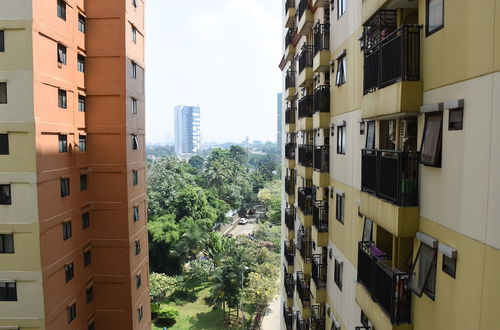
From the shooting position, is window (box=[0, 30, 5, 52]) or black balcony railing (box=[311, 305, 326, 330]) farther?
black balcony railing (box=[311, 305, 326, 330])

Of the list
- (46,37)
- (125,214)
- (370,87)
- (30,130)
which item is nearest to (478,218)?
(370,87)

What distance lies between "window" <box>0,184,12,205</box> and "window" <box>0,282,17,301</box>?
296cm

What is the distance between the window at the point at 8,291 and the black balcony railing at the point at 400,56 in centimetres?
1395

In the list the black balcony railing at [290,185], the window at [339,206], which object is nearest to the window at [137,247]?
the black balcony railing at [290,185]

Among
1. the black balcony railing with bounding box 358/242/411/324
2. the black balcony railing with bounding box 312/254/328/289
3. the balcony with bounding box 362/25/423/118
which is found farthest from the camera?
the black balcony railing with bounding box 312/254/328/289

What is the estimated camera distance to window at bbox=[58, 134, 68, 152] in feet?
46.2

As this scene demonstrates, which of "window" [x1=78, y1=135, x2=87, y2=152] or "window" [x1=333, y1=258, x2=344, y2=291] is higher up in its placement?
"window" [x1=78, y1=135, x2=87, y2=152]

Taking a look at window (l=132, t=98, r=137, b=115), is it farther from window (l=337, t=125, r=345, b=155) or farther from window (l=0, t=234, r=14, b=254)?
window (l=337, t=125, r=345, b=155)

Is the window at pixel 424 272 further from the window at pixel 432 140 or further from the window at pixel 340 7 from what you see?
the window at pixel 340 7

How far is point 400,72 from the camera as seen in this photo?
6.11m

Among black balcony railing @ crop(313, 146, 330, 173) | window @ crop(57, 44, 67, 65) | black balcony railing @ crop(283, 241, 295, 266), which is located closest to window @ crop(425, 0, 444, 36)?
black balcony railing @ crop(313, 146, 330, 173)

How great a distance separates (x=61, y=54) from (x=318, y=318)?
14490mm

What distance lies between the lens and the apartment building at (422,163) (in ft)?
14.5

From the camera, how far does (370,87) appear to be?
748cm
